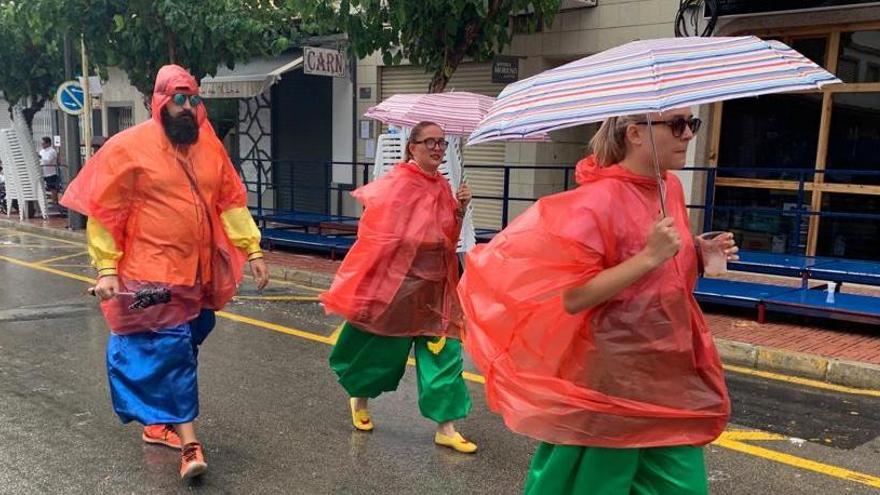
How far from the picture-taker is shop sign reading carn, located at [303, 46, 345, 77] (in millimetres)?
11766

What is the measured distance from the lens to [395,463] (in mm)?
4074

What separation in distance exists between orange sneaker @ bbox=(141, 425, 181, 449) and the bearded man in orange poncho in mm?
322

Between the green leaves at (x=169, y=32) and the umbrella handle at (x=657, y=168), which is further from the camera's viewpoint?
the green leaves at (x=169, y=32)

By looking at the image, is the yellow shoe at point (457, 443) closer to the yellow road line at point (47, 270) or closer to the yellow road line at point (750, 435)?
the yellow road line at point (750, 435)

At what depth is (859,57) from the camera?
9.20 meters

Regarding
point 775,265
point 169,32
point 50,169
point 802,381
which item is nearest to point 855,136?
point 775,265

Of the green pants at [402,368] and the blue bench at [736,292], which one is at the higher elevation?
the green pants at [402,368]

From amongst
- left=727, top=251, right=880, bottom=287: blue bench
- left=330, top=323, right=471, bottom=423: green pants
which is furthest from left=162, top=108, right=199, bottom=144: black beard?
left=727, top=251, right=880, bottom=287: blue bench

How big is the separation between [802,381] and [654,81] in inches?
177

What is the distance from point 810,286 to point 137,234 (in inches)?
254

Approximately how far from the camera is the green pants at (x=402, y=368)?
417 centimetres

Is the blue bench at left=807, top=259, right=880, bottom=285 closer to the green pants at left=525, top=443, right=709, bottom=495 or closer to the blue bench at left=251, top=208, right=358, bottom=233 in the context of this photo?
the green pants at left=525, top=443, right=709, bottom=495

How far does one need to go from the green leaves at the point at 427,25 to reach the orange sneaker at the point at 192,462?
6222mm

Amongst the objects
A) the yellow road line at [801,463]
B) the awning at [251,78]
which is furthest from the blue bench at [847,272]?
the awning at [251,78]
